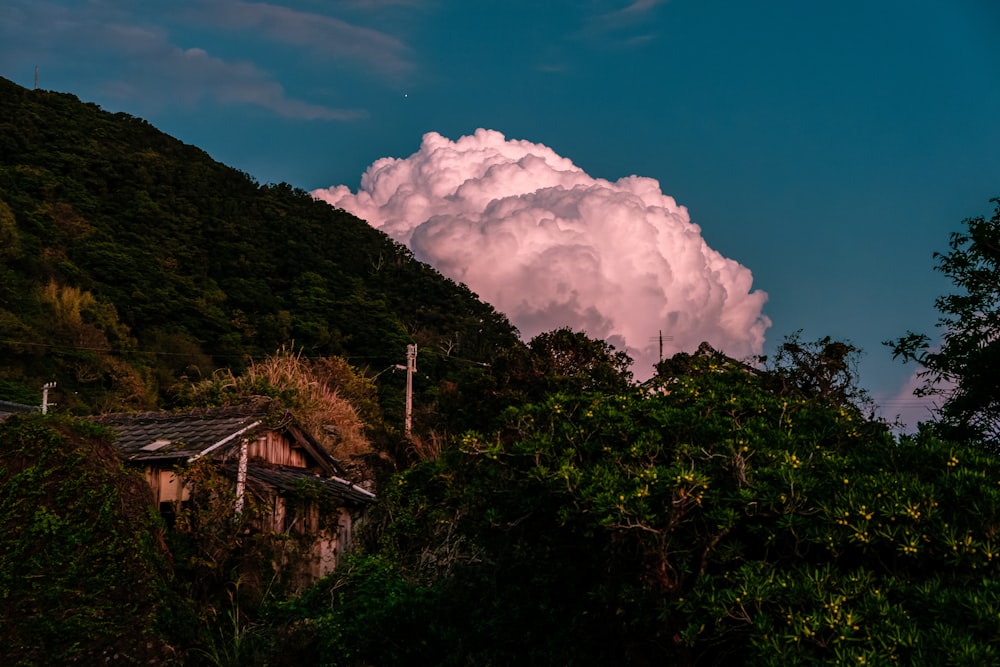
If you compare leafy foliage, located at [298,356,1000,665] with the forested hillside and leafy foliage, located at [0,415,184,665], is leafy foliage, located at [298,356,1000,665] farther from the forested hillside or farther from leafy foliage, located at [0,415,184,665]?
the forested hillside

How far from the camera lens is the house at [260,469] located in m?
16.3

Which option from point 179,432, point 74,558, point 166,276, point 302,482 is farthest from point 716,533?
point 166,276

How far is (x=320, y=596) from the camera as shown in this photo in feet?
43.1

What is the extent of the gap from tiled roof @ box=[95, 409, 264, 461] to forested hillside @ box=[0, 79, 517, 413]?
1019 inches

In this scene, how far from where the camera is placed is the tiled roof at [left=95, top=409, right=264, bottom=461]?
16297 millimetres

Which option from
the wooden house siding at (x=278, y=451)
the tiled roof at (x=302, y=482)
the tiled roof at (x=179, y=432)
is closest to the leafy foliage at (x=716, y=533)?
the tiled roof at (x=179, y=432)

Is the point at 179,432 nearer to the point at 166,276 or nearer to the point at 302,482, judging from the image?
the point at 302,482

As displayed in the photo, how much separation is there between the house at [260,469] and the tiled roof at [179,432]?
0.06 ft

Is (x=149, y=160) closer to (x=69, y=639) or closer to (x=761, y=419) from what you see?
(x=69, y=639)

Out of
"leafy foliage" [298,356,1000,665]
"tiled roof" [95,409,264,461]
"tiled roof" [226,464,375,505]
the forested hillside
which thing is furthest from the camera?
the forested hillside

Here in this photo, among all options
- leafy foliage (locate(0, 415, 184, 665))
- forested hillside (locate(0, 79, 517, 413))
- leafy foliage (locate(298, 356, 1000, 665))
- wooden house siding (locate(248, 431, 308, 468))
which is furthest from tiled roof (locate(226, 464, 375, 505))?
forested hillside (locate(0, 79, 517, 413))

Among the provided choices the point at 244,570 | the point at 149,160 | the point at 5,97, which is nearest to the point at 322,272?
the point at 149,160

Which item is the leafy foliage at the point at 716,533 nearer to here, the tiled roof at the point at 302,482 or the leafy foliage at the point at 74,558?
the leafy foliage at the point at 74,558

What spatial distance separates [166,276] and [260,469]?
4284 cm
